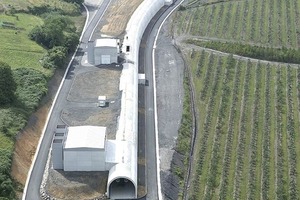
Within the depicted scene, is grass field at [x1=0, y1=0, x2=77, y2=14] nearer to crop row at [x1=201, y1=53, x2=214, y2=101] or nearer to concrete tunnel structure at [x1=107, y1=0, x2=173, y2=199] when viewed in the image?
concrete tunnel structure at [x1=107, y1=0, x2=173, y2=199]

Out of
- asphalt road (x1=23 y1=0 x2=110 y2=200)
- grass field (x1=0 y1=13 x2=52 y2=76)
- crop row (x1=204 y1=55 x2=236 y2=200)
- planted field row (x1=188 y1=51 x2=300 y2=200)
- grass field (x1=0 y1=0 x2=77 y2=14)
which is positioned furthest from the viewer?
grass field (x1=0 y1=0 x2=77 y2=14)

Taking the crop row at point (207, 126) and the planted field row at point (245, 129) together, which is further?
the crop row at point (207, 126)

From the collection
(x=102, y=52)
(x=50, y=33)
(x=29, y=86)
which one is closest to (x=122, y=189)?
(x=29, y=86)

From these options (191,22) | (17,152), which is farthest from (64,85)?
(191,22)

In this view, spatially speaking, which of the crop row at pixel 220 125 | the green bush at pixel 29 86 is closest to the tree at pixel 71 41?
the green bush at pixel 29 86

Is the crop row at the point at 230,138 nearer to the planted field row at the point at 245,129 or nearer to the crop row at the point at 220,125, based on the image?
the planted field row at the point at 245,129

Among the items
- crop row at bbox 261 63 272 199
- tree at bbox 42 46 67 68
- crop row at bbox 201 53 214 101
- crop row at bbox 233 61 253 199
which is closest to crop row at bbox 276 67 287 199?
crop row at bbox 261 63 272 199
